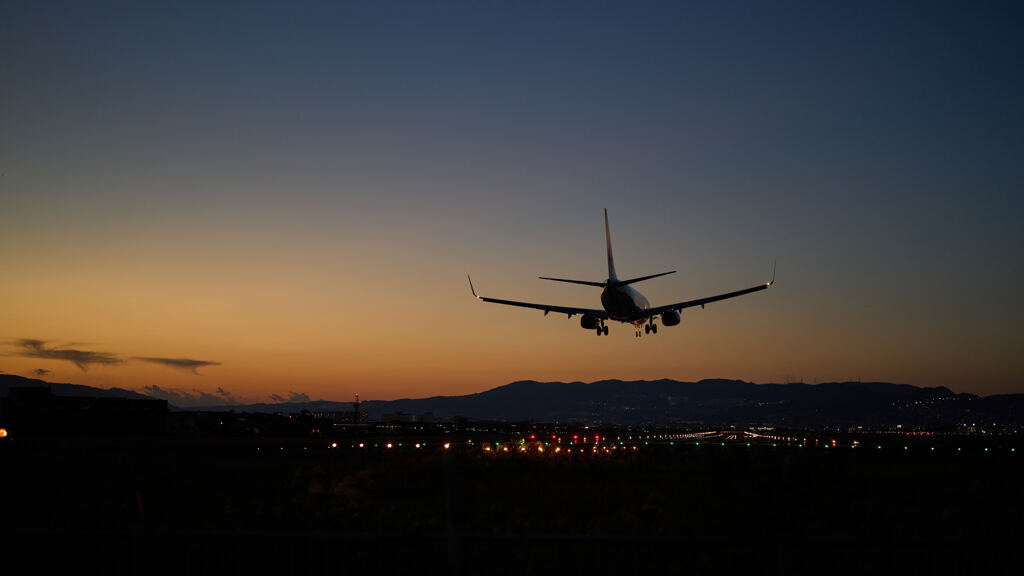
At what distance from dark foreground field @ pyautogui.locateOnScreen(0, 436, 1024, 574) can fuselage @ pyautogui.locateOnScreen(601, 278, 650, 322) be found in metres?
9.92

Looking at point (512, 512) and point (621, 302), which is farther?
point (621, 302)

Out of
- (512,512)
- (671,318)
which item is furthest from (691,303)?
(512,512)

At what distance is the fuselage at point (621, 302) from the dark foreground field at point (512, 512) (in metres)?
9.92

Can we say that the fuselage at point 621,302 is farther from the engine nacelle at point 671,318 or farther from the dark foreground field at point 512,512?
the dark foreground field at point 512,512

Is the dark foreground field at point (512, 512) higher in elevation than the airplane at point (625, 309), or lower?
lower

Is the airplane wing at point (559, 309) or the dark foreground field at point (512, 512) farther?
the airplane wing at point (559, 309)

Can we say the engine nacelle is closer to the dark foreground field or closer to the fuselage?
the fuselage

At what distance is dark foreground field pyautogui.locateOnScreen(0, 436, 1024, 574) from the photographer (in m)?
10.6

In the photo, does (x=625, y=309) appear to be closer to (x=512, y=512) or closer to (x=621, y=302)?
(x=621, y=302)

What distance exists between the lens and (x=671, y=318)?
55.3m

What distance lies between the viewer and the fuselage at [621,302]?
54719 millimetres

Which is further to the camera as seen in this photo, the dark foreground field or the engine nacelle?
the engine nacelle

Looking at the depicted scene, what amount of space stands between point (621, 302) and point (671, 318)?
3.92 meters

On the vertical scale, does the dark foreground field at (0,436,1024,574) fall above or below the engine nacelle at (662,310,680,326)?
below
